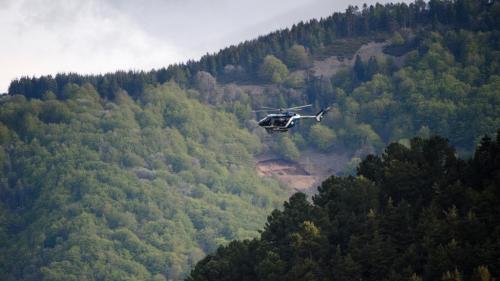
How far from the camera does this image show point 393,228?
6447 inches

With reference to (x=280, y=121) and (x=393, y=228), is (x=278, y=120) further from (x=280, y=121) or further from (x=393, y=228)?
(x=393, y=228)

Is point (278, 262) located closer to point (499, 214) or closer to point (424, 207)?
point (424, 207)

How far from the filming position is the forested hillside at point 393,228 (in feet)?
492

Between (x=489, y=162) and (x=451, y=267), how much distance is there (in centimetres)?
2085

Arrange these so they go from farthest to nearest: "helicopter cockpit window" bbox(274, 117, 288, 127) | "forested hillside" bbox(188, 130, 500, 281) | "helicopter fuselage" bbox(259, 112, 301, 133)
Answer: "helicopter cockpit window" bbox(274, 117, 288, 127) < "helicopter fuselage" bbox(259, 112, 301, 133) < "forested hillside" bbox(188, 130, 500, 281)

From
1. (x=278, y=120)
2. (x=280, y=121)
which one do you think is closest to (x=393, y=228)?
(x=280, y=121)

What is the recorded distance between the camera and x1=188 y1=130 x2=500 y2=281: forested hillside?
15000 cm

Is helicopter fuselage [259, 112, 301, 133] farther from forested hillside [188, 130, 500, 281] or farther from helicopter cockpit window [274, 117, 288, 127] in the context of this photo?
forested hillside [188, 130, 500, 281]

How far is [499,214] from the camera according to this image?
15212 centimetres

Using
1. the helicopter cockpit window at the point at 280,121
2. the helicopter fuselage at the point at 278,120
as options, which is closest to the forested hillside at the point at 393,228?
the helicopter fuselage at the point at 278,120

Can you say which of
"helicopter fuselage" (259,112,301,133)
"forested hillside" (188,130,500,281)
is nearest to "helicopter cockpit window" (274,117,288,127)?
"helicopter fuselage" (259,112,301,133)

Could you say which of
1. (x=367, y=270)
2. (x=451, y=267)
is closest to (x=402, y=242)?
(x=367, y=270)

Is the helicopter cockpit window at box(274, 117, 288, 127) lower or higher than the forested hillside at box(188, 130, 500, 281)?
higher

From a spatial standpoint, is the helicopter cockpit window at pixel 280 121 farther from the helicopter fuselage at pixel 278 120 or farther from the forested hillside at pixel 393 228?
the forested hillside at pixel 393 228
